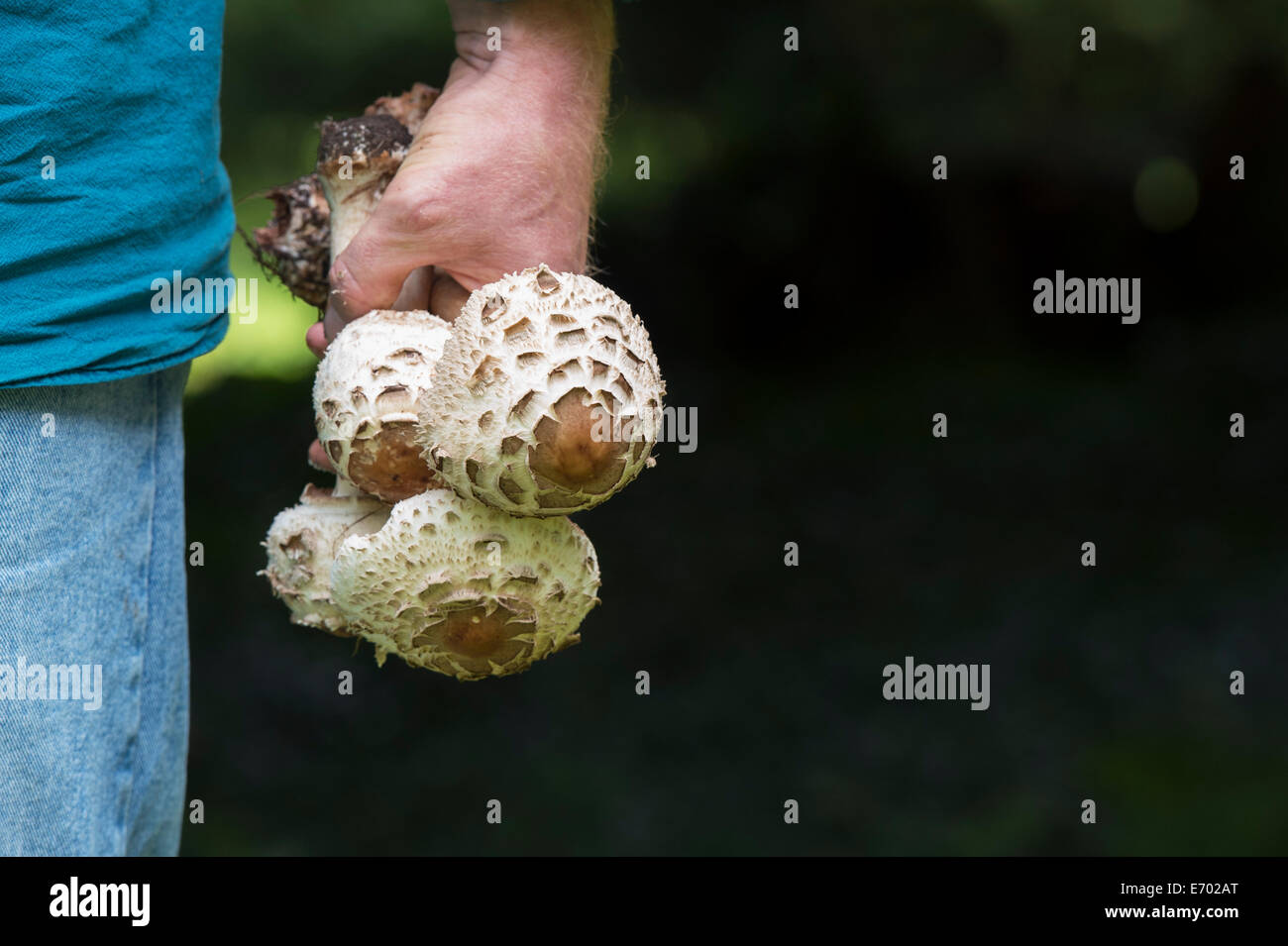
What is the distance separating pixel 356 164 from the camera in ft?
5.63

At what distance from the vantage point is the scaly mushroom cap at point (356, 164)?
1.72 metres

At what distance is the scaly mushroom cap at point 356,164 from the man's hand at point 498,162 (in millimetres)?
179

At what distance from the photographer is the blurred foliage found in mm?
4289

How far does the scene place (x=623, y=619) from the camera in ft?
17.6

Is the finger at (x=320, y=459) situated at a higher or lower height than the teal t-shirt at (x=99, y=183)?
lower

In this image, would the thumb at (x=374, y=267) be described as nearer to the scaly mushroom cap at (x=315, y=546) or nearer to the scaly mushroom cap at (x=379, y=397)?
the scaly mushroom cap at (x=379, y=397)

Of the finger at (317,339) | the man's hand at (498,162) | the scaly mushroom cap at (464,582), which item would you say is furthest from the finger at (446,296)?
the scaly mushroom cap at (464,582)

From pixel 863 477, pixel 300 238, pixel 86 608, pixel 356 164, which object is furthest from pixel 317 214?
pixel 863 477

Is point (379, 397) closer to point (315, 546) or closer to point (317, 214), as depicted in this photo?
point (315, 546)

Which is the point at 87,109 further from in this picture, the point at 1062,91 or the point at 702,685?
the point at 1062,91

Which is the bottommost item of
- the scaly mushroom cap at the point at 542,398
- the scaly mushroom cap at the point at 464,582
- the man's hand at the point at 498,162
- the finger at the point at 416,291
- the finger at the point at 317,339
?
the scaly mushroom cap at the point at 464,582

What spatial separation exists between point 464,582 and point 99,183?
67 cm

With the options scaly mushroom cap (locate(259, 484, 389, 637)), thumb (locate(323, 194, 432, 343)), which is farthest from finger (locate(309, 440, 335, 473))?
thumb (locate(323, 194, 432, 343))

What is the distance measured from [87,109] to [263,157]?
5.51 m
